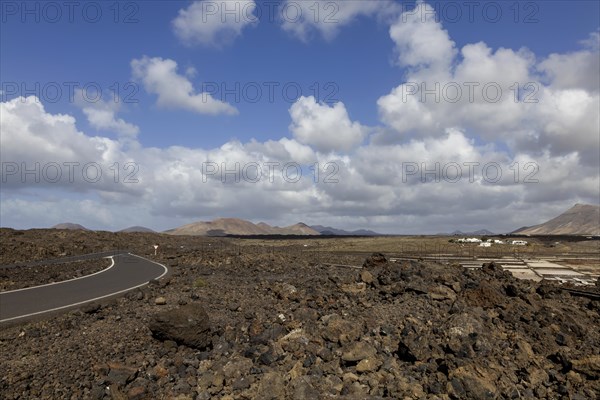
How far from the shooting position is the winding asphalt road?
16.6m

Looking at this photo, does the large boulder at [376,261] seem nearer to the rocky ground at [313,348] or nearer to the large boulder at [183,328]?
the rocky ground at [313,348]

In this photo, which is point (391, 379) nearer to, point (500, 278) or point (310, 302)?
point (310, 302)

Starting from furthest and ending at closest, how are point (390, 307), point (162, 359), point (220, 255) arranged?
point (220, 255) < point (390, 307) < point (162, 359)

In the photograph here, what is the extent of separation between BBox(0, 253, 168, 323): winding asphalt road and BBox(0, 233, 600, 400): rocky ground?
6.16 ft

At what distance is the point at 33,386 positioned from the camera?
Answer: 994 cm

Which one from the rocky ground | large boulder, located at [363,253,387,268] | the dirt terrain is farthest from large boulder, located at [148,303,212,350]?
large boulder, located at [363,253,387,268]

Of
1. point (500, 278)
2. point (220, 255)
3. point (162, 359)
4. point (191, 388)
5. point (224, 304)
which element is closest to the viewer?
point (191, 388)

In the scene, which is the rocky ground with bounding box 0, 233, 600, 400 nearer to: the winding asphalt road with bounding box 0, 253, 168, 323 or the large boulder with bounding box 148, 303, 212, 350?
the large boulder with bounding box 148, 303, 212, 350

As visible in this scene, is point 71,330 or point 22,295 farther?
point 22,295

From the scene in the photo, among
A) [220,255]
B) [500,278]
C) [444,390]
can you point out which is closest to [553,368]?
[444,390]

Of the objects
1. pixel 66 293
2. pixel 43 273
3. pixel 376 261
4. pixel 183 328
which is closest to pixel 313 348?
pixel 183 328

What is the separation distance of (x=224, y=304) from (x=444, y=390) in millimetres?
8933

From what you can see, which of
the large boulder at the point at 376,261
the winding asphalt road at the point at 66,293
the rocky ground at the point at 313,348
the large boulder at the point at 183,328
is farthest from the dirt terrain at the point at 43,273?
the large boulder at the point at 376,261

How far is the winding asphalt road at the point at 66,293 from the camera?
16.6 meters
